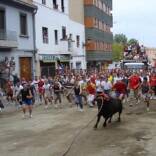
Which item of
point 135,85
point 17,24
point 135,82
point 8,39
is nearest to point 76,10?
point 17,24

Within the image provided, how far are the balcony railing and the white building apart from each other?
16.6ft

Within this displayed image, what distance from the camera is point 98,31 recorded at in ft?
192

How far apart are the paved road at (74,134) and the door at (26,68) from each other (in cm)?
1197

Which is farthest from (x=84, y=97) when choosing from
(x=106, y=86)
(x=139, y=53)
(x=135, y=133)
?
(x=139, y=53)

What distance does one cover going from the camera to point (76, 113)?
828 inches

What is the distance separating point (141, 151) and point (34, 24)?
79.9 feet

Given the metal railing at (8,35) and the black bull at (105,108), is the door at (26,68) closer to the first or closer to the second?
the metal railing at (8,35)

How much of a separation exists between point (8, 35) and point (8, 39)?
30 cm

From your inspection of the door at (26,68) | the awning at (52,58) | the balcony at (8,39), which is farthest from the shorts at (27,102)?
the awning at (52,58)

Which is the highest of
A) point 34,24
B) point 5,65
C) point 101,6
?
point 101,6

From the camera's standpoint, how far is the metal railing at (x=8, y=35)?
96.9ft

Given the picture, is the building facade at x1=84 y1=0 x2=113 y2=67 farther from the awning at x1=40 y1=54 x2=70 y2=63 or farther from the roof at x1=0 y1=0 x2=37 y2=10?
the roof at x1=0 y1=0 x2=37 y2=10

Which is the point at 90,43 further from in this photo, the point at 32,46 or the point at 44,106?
the point at 44,106

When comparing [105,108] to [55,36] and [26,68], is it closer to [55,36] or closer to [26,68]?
[26,68]
